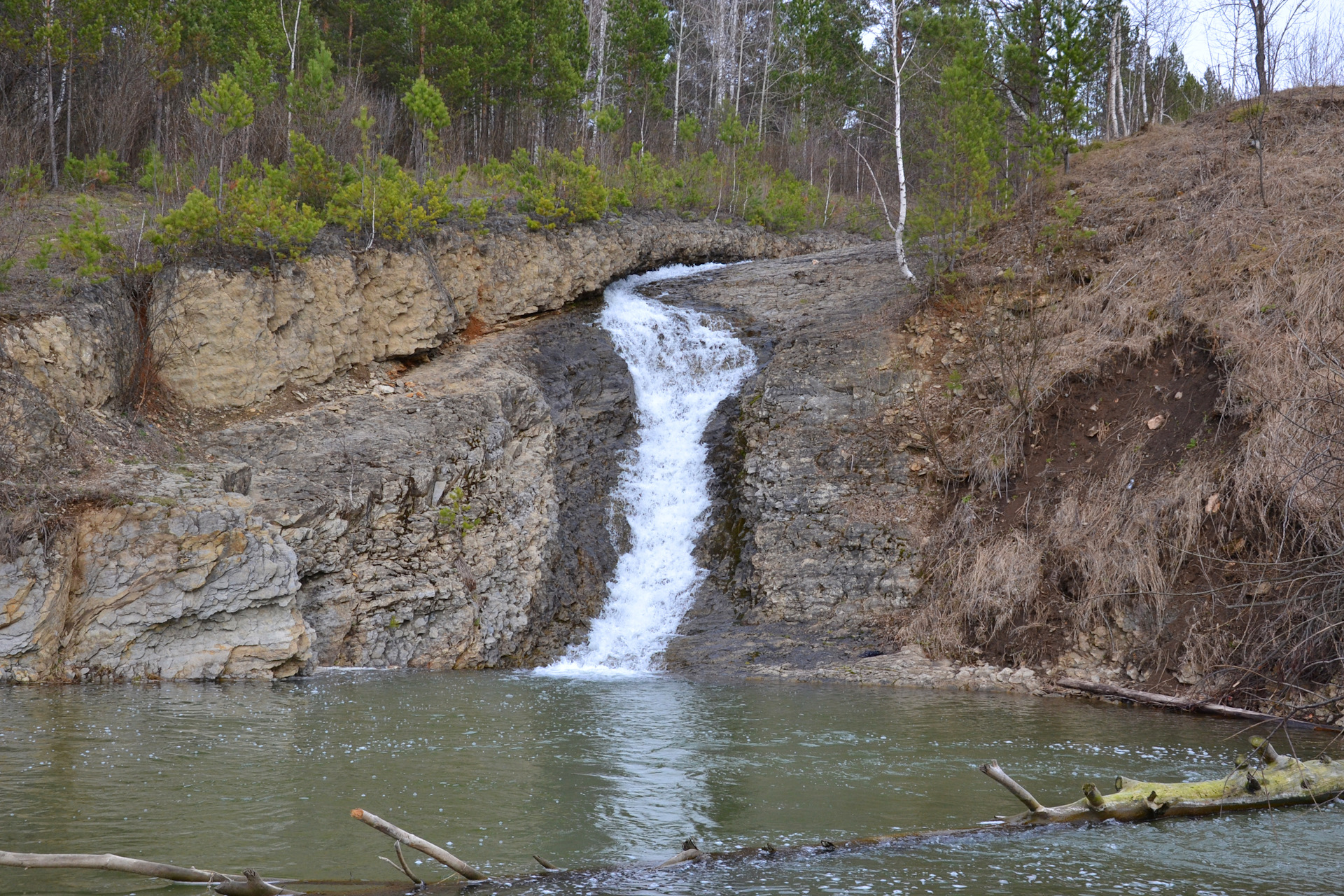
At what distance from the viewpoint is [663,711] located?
11117mm

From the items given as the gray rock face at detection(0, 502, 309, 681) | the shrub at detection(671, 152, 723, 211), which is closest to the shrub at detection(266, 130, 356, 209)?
the gray rock face at detection(0, 502, 309, 681)

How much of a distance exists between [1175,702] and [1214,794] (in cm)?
471

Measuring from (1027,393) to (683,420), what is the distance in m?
6.81

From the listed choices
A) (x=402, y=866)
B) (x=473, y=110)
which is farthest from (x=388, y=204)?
(x=402, y=866)

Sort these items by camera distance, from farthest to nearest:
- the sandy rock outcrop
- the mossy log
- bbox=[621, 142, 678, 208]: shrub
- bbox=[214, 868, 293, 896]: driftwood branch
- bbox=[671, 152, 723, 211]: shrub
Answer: bbox=[671, 152, 723, 211]: shrub < bbox=[621, 142, 678, 208]: shrub < the sandy rock outcrop < the mossy log < bbox=[214, 868, 293, 896]: driftwood branch

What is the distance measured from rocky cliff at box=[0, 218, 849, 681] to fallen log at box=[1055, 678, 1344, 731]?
7824mm

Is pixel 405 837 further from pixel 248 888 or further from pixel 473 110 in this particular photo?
pixel 473 110

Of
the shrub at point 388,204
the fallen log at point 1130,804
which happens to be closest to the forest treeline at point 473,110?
the shrub at point 388,204

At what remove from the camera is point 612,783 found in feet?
25.8

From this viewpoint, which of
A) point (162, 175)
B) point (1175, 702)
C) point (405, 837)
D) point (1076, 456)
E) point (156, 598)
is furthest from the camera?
point (162, 175)

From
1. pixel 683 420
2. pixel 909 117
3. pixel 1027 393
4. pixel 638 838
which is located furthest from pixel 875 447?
pixel 909 117

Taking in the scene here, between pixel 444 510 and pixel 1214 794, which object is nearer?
pixel 1214 794

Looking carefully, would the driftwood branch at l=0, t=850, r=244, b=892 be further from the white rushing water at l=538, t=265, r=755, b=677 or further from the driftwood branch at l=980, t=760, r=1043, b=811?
the white rushing water at l=538, t=265, r=755, b=677

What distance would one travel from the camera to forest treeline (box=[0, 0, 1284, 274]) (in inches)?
725
